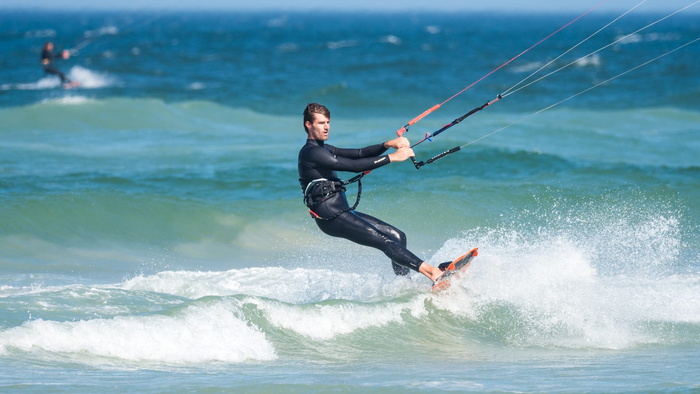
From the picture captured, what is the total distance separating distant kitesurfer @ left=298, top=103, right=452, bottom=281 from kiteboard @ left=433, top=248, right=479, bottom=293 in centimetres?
7

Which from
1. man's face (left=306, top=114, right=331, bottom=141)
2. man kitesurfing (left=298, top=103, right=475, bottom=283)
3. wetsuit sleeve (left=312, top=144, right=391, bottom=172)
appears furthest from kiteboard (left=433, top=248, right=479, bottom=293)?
man's face (left=306, top=114, right=331, bottom=141)

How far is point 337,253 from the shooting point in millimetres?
10602

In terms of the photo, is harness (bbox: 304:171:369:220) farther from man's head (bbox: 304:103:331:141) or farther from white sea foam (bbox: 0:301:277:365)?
white sea foam (bbox: 0:301:277:365)

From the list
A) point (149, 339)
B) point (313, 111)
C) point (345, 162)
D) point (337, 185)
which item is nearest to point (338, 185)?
point (337, 185)

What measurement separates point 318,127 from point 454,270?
1.57 m

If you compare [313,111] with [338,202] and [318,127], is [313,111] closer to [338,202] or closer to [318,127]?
[318,127]

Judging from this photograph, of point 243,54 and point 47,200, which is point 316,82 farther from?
point 47,200

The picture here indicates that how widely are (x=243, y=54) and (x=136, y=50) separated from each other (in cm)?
751

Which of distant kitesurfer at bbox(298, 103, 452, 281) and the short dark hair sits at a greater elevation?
the short dark hair

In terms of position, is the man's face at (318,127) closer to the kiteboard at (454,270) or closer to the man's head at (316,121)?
the man's head at (316,121)

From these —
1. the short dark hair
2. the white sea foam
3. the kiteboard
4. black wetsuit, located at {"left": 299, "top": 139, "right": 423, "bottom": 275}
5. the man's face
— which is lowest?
the white sea foam

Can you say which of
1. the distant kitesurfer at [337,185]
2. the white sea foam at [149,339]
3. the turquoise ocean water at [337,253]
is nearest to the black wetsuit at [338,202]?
the distant kitesurfer at [337,185]

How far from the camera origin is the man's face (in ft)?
23.0

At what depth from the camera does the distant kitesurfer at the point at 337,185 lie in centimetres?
696
